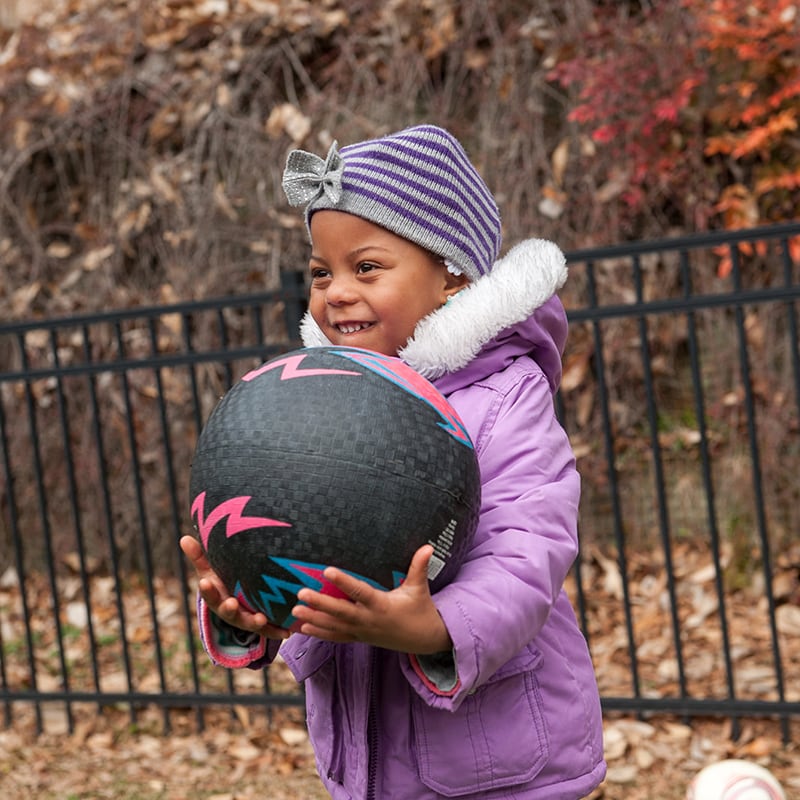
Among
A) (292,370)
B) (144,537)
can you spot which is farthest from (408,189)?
(144,537)

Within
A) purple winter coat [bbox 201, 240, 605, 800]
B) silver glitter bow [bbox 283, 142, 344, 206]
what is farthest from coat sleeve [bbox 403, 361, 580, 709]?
silver glitter bow [bbox 283, 142, 344, 206]

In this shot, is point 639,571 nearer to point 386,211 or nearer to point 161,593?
point 161,593

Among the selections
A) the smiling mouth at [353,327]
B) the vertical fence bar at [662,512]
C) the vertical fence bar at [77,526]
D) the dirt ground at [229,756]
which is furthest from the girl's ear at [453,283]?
the vertical fence bar at [77,526]

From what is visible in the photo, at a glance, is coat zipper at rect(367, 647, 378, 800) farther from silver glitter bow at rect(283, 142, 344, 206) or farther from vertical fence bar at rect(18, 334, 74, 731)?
vertical fence bar at rect(18, 334, 74, 731)

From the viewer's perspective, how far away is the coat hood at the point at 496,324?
Answer: 228 cm

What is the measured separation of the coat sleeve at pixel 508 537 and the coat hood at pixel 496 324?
62mm

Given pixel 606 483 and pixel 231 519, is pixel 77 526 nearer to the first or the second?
pixel 606 483

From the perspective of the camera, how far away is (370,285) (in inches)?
91.0

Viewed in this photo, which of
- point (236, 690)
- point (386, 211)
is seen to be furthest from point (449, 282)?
point (236, 690)

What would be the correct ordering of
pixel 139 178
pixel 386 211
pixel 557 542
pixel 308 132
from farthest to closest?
pixel 139 178 < pixel 308 132 < pixel 386 211 < pixel 557 542

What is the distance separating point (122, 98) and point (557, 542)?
20.1ft

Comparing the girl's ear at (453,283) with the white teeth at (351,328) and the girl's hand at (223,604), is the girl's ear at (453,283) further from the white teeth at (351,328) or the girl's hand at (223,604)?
the girl's hand at (223,604)

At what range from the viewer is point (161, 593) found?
7141mm

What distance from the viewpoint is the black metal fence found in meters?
5.00
